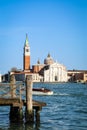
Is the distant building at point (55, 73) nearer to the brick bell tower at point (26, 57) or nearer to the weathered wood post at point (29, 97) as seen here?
the brick bell tower at point (26, 57)

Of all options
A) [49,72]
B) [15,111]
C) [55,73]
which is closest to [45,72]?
[49,72]

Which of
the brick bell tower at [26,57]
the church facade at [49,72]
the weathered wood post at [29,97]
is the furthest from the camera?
the church facade at [49,72]

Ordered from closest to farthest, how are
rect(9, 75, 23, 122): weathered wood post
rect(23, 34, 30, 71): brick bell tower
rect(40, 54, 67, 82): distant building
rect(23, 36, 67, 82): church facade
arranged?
rect(9, 75, 23, 122): weathered wood post < rect(23, 34, 30, 71): brick bell tower < rect(23, 36, 67, 82): church facade < rect(40, 54, 67, 82): distant building

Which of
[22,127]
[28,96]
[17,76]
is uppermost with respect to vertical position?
[17,76]

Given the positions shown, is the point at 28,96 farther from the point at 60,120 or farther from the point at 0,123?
the point at 60,120

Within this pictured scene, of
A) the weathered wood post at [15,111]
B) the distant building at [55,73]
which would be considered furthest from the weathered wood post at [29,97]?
the distant building at [55,73]

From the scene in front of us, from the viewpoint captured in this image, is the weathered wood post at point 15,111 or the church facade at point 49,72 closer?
the weathered wood post at point 15,111

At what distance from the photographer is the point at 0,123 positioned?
74.6 feet

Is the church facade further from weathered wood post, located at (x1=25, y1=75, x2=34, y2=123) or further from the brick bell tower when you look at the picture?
weathered wood post, located at (x1=25, y1=75, x2=34, y2=123)

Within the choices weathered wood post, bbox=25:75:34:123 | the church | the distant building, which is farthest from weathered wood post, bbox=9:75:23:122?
the distant building

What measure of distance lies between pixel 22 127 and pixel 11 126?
0.64 m

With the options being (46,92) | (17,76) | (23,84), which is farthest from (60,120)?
(17,76)

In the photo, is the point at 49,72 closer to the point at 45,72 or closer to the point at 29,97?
the point at 45,72

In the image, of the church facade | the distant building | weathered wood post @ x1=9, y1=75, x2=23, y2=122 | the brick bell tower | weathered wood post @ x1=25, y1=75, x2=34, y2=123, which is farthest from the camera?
the distant building
